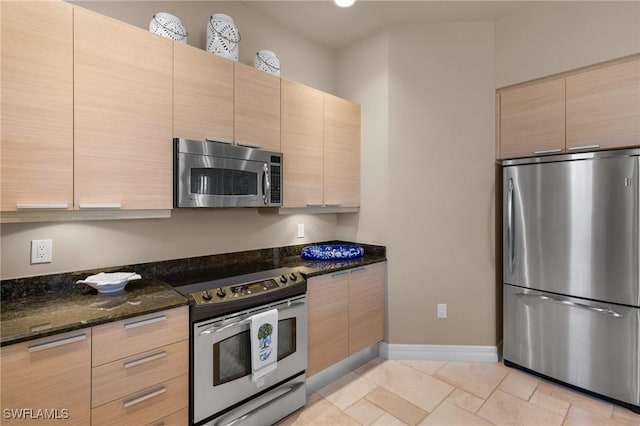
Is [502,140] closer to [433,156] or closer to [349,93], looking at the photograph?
[433,156]

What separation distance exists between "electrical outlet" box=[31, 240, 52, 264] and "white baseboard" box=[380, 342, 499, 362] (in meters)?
2.55

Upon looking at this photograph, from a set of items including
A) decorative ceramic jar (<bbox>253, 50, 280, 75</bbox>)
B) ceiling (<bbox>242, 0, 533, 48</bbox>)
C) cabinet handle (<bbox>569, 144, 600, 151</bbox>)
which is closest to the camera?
cabinet handle (<bbox>569, 144, 600, 151</bbox>)

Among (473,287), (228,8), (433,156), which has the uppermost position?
(228,8)

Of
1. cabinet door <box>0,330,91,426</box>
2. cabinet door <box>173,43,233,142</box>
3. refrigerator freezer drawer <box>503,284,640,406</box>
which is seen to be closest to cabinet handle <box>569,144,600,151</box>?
refrigerator freezer drawer <box>503,284,640,406</box>

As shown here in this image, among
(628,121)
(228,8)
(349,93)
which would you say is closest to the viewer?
(628,121)

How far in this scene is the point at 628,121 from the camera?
7.00 feet

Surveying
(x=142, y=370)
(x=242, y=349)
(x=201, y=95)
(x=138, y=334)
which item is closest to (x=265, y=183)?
(x=201, y=95)

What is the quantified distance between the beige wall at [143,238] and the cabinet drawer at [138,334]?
26.2 inches

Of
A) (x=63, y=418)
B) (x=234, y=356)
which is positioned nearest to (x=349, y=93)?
(x=234, y=356)

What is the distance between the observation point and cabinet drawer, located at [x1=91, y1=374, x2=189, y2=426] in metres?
1.41

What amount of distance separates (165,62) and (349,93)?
1836 mm

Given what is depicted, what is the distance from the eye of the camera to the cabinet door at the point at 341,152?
280cm

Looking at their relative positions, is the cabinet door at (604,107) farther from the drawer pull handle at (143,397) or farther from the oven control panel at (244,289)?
the drawer pull handle at (143,397)

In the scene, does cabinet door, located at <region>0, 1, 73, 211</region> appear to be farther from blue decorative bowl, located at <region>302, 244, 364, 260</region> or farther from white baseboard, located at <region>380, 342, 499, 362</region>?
white baseboard, located at <region>380, 342, 499, 362</region>
